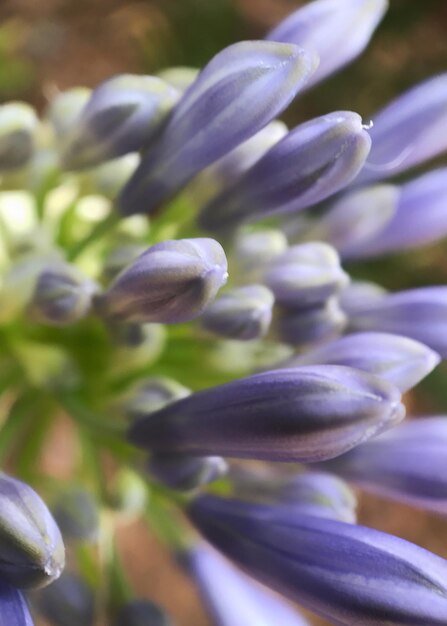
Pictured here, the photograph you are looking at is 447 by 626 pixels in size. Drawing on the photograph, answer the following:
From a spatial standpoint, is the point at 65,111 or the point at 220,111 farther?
the point at 65,111

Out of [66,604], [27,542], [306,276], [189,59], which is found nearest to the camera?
[27,542]

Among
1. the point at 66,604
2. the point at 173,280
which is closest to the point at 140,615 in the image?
the point at 66,604

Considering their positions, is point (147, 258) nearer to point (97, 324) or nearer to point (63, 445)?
point (97, 324)

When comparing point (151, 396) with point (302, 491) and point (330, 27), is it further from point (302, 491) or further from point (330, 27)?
point (330, 27)

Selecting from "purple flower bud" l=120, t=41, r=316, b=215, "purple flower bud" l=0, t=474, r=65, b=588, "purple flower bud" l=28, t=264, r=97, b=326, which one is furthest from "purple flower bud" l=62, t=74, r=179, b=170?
"purple flower bud" l=0, t=474, r=65, b=588

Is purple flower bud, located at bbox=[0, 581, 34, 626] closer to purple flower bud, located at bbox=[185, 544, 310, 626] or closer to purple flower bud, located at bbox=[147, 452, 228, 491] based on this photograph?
purple flower bud, located at bbox=[147, 452, 228, 491]

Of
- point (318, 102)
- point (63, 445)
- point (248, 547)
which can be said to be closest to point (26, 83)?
point (318, 102)

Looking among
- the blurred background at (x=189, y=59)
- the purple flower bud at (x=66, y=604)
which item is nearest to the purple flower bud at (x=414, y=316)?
the purple flower bud at (x=66, y=604)
